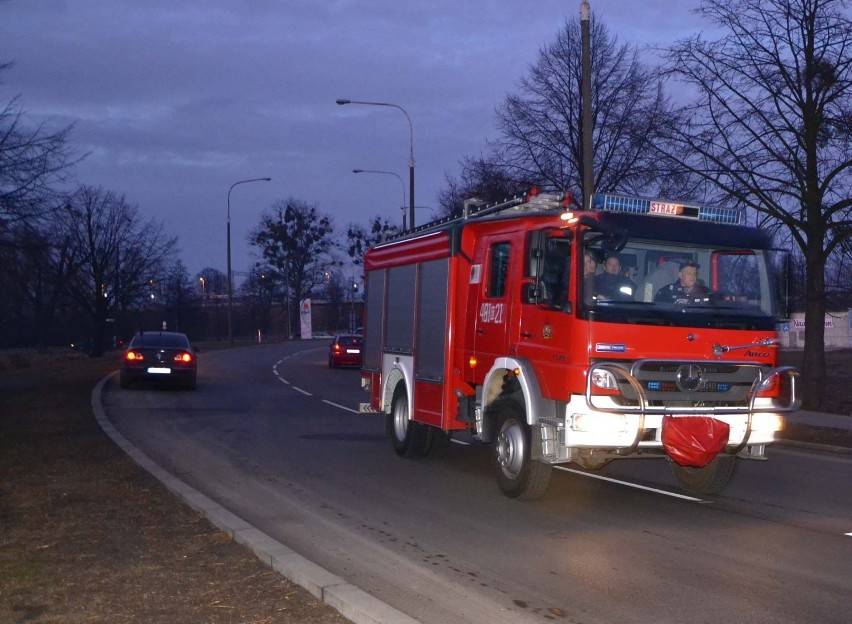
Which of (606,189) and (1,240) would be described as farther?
(606,189)

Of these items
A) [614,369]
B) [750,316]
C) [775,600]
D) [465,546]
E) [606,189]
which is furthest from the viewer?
[606,189]

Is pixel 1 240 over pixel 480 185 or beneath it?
beneath

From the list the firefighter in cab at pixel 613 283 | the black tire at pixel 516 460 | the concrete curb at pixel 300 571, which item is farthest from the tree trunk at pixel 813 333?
the concrete curb at pixel 300 571

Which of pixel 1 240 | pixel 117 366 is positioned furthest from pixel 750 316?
pixel 117 366

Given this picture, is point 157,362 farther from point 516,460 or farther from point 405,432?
point 516,460

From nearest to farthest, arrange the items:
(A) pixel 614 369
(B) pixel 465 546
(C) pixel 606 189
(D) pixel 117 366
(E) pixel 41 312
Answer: (B) pixel 465 546 → (A) pixel 614 369 → (C) pixel 606 189 → (D) pixel 117 366 → (E) pixel 41 312

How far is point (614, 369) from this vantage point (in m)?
8.80

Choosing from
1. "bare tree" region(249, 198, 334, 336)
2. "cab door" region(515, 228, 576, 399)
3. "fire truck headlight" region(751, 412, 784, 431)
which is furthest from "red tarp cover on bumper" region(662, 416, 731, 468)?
"bare tree" region(249, 198, 334, 336)

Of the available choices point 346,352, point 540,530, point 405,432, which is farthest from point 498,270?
point 346,352

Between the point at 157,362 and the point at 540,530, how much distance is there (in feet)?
56.7

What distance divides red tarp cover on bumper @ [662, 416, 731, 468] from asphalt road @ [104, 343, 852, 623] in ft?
2.00

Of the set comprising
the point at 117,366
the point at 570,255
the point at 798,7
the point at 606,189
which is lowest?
the point at 117,366

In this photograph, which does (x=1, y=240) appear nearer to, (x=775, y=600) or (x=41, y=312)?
(x=775, y=600)

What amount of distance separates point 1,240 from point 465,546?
14137mm
